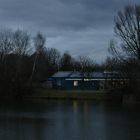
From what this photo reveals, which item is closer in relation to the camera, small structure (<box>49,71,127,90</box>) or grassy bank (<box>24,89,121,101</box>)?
grassy bank (<box>24,89,121,101</box>)

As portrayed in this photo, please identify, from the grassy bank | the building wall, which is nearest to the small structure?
the building wall

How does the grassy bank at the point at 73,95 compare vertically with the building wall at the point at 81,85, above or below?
below

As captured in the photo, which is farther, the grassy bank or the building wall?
the building wall

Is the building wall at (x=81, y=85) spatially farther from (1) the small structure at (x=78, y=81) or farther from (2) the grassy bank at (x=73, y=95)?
(2) the grassy bank at (x=73, y=95)

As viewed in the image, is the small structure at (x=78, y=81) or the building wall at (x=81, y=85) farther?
the building wall at (x=81, y=85)

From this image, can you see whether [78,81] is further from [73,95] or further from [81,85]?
[73,95]

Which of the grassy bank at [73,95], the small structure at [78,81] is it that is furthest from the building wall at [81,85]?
the grassy bank at [73,95]

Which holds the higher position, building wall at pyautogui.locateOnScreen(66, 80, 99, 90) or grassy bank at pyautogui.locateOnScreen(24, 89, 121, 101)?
building wall at pyautogui.locateOnScreen(66, 80, 99, 90)

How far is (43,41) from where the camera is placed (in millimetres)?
102750

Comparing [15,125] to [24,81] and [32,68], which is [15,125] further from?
[32,68]

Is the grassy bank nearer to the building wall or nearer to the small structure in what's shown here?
the small structure

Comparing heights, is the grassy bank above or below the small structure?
below

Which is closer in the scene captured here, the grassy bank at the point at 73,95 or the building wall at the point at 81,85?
the grassy bank at the point at 73,95

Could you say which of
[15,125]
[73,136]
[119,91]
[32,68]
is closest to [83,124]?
[15,125]
